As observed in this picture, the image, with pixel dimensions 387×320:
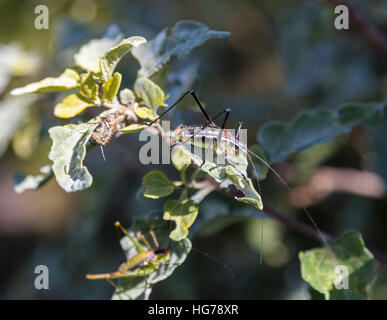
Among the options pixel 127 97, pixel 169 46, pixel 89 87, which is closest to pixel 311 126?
pixel 169 46

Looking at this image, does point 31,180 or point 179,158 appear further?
point 31,180

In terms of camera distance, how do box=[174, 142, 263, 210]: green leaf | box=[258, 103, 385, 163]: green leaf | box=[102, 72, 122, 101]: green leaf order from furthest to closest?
box=[258, 103, 385, 163]: green leaf
box=[102, 72, 122, 101]: green leaf
box=[174, 142, 263, 210]: green leaf

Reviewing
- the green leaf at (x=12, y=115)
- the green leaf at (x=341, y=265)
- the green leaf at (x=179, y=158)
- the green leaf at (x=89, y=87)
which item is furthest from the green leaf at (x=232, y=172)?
the green leaf at (x=12, y=115)

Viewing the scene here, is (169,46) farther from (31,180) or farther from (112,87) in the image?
(31,180)

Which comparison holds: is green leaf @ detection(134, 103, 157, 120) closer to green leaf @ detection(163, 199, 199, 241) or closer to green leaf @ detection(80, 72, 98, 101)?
green leaf @ detection(80, 72, 98, 101)

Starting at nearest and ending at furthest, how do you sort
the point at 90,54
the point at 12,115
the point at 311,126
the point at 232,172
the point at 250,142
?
the point at 232,172 → the point at 90,54 → the point at 311,126 → the point at 12,115 → the point at 250,142

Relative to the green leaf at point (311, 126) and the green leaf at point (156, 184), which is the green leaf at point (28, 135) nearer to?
the green leaf at point (156, 184)

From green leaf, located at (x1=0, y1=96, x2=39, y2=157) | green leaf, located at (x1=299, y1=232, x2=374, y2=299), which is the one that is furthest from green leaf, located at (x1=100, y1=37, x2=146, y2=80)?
green leaf, located at (x1=0, y1=96, x2=39, y2=157)

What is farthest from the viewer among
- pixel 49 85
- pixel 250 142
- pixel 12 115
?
pixel 250 142
